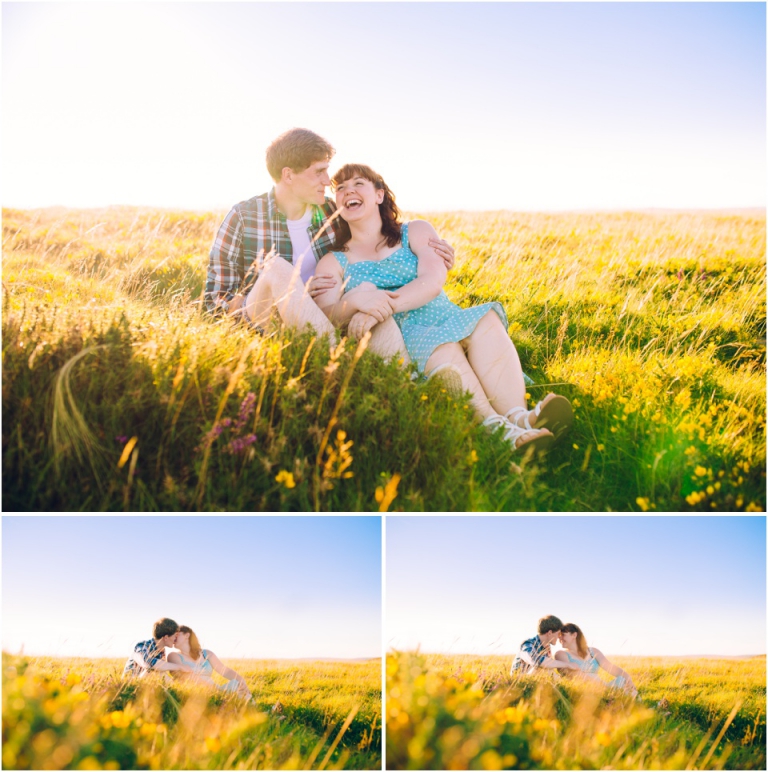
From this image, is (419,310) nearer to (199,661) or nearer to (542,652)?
(542,652)

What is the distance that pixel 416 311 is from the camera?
379cm

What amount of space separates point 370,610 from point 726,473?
206cm

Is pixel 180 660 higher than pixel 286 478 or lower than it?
lower

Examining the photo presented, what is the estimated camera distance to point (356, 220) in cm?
402

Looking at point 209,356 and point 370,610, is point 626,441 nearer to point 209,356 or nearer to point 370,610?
point 370,610

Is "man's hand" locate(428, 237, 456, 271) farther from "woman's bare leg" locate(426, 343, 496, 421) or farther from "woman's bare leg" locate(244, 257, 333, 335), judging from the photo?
"woman's bare leg" locate(244, 257, 333, 335)

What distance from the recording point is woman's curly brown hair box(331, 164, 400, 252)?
13.0ft

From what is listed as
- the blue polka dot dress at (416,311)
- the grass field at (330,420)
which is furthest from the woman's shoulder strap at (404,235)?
the grass field at (330,420)

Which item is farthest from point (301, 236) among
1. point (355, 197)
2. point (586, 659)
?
point (586, 659)

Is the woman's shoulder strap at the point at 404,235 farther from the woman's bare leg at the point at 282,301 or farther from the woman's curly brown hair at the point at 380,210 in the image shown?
the woman's bare leg at the point at 282,301

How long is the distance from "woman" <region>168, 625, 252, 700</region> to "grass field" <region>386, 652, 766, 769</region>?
84 cm

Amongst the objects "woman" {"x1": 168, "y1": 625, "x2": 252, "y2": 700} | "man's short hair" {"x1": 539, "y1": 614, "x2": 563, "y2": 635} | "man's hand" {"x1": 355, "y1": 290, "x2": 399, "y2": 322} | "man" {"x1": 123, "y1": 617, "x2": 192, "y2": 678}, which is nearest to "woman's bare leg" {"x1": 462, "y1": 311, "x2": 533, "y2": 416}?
"man's hand" {"x1": 355, "y1": 290, "x2": 399, "y2": 322}

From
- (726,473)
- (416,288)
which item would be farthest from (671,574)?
(416,288)

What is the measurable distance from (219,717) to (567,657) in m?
1.77
